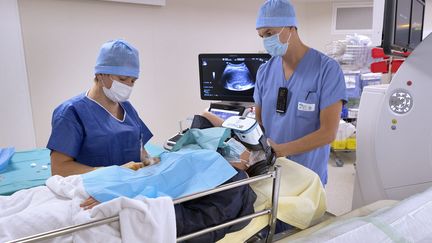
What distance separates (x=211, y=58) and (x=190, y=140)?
52.7 inches

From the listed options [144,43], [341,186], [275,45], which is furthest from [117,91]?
[341,186]

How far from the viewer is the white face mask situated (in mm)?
1417

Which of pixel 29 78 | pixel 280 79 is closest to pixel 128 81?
pixel 280 79

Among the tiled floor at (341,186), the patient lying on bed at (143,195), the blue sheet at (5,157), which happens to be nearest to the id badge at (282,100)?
the patient lying on bed at (143,195)

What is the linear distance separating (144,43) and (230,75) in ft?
4.28

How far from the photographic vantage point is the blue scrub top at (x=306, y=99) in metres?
1.38

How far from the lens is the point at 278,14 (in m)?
1.44

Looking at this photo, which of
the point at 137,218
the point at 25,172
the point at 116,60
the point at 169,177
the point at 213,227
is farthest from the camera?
the point at 25,172

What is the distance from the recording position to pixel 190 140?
127cm

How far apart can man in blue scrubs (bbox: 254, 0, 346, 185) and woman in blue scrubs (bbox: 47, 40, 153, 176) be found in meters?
0.62

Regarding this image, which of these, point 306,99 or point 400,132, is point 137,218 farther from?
point 400,132

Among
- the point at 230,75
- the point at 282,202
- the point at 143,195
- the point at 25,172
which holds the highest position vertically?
the point at 230,75

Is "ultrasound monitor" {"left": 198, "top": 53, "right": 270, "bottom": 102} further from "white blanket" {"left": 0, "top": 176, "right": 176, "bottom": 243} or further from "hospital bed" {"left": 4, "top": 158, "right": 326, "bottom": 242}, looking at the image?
"white blanket" {"left": 0, "top": 176, "right": 176, "bottom": 243}

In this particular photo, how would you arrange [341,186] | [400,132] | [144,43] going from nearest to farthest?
[400,132] → [341,186] → [144,43]
